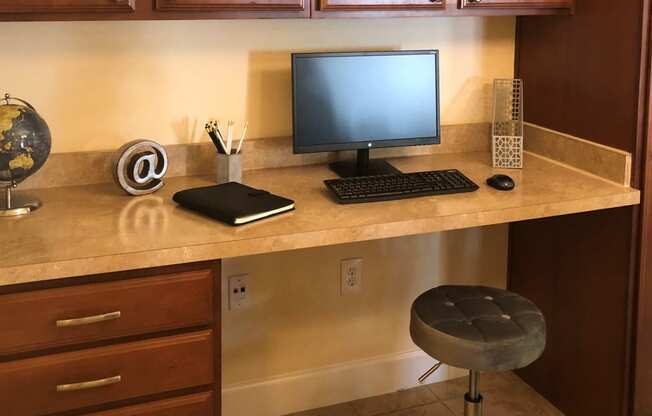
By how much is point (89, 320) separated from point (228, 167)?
2.27ft

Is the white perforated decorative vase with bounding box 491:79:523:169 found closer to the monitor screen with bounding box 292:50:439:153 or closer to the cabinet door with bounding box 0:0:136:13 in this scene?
the monitor screen with bounding box 292:50:439:153

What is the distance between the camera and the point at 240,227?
1963 mm

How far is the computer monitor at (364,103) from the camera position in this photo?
240 cm

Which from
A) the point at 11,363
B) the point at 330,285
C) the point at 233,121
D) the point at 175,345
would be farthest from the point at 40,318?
the point at 330,285

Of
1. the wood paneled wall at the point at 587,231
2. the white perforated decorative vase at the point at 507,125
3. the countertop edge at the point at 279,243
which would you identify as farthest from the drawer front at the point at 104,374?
the wood paneled wall at the point at 587,231

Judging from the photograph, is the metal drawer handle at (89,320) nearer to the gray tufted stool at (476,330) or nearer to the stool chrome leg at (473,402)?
the gray tufted stool at (476,330)

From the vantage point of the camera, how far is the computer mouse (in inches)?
90.5

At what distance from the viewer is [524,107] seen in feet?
9.03

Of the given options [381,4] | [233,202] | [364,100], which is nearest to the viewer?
[233,202]

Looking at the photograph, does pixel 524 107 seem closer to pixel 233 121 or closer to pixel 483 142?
pixel 483 142

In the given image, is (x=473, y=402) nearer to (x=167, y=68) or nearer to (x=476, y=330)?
(x=476, y=330)

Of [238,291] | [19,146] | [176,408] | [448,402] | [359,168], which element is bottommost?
[448,402]

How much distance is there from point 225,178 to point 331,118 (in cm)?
38

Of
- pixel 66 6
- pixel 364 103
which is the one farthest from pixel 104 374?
pixel 364 103
